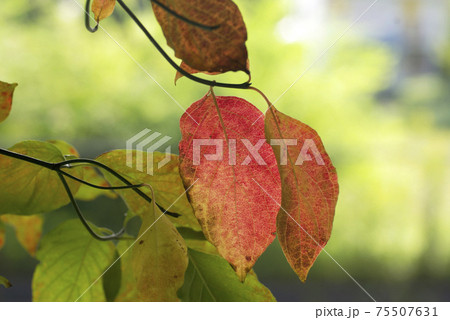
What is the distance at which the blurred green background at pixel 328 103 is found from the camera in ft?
7.73

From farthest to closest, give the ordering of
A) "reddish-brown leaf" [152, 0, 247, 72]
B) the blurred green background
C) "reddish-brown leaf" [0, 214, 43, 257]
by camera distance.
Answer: the blurred green background
"reddish-brown leaf" [0, 214, 43, 257]
"reddish-brown leaf" [152, 0, 247, 72]

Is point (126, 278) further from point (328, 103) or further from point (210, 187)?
point (328, 103)

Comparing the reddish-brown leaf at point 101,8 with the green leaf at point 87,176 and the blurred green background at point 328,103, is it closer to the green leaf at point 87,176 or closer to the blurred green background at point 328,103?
the green leaf at point 87,176

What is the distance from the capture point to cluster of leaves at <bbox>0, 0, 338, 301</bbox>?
5.0 inches

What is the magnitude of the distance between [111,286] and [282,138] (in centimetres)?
11

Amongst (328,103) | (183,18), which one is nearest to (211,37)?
(183,18)

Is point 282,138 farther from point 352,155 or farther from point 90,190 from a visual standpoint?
point 352,155

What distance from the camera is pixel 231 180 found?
0.15m

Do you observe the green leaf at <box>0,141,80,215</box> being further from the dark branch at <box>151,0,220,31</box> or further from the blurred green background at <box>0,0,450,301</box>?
the blurred green background at <box>0,0,450,301</box>

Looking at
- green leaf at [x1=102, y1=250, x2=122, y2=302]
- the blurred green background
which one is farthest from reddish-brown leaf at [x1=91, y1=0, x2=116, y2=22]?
the blurred green background

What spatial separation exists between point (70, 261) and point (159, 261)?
0.28 ft

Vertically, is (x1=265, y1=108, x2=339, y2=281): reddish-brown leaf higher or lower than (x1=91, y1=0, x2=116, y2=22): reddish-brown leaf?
lower

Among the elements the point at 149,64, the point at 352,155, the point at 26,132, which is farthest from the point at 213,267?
the point at 352,155

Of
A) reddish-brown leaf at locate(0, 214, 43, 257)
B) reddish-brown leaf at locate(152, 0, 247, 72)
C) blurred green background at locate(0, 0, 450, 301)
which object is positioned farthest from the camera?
blurred green background at locate(0, 0, 450, 301)
